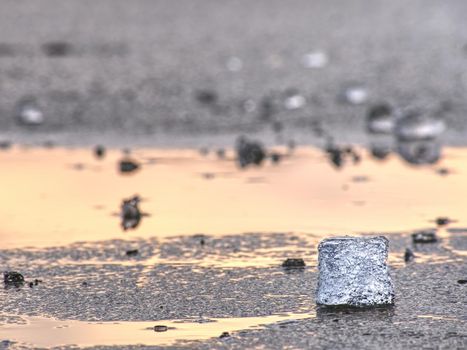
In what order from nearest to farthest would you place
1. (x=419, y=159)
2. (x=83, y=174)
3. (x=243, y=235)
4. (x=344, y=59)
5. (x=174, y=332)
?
(x=174, y=332) → (x=243, y=235) → (x=83, y=174) → (x=419, y=159) → (x=344, y=59)

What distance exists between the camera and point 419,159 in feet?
59.1

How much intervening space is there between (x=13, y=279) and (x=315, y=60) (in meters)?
17.9

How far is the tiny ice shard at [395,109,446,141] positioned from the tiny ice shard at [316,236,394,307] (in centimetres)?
1140

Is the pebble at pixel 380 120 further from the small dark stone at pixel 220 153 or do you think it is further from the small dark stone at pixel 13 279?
the small dark stone at pixel 13 279

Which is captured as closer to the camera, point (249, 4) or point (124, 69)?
point (124, 69)

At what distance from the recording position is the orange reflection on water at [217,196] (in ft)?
41.3

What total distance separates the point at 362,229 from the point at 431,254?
56.3 inches

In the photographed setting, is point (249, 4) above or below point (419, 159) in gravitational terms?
above

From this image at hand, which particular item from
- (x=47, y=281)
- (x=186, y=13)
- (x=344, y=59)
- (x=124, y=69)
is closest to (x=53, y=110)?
(x=124, y=69)

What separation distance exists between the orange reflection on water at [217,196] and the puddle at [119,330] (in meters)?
3.40

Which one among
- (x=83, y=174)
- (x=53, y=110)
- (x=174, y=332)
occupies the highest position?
(x=53, y=110)

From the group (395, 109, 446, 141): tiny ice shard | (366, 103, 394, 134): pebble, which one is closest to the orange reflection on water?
(395, 109, 446, 141): tiny ice shard

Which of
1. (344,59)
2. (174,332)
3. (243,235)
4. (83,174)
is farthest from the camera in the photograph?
(344,59)

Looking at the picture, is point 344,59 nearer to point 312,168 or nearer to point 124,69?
point 124,69
